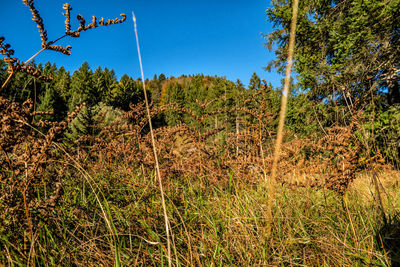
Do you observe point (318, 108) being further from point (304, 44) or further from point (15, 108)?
point (15, 108)

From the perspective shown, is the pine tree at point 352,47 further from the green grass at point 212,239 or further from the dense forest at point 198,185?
the green grass at point 212,239

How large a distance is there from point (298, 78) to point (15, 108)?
27.5 ft

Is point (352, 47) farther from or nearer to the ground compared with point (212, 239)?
farther from the ground

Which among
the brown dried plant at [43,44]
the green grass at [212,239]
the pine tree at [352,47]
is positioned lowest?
the green grass at [212,239]

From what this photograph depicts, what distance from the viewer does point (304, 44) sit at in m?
8.85

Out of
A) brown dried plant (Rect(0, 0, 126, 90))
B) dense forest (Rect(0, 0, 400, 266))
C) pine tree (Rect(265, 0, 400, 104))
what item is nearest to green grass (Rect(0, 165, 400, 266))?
dense forest (Rect(0, 0, 400, 266))

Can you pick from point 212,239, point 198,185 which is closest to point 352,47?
point 198,185

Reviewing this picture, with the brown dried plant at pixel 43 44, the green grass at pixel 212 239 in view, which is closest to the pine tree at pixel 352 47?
the green grass at pixel 212 239

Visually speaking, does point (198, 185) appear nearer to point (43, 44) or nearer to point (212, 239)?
point (212, 239)

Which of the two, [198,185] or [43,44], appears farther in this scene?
[198,185]

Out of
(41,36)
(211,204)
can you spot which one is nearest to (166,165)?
(211,204)

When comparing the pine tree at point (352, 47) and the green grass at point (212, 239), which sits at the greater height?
the pine tree at point (352, 47)

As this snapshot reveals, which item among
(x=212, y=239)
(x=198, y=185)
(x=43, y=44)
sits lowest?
(x=212, y=239)

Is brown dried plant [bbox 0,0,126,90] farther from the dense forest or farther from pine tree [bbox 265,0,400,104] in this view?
pine tree [bbox 265,0,400,104]
